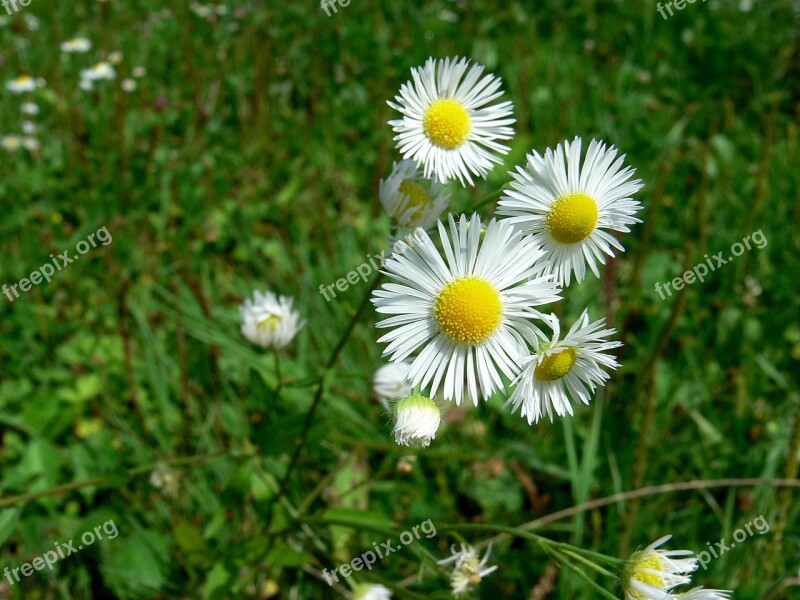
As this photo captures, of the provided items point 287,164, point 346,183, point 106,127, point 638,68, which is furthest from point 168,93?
point 638,68

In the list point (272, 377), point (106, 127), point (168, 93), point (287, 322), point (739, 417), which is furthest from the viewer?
point (168, 93)

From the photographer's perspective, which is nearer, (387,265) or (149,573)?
(387,265)

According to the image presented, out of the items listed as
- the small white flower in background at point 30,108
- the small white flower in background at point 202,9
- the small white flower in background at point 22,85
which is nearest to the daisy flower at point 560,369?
the small white flower in background at point 30,108

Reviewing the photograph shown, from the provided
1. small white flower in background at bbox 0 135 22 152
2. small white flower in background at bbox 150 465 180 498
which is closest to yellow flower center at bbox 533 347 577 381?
small white flower in background at bbox 150 465 180 498

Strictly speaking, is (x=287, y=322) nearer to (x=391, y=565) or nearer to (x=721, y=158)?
(x=391, y=565)

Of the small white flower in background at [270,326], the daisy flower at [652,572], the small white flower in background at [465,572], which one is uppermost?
the small white flower in background at [270,326]

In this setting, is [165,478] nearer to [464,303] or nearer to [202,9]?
[464,303]

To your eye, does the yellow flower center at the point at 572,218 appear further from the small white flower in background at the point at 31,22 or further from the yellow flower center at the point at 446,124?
the small white flower in background at the point at 31,22
